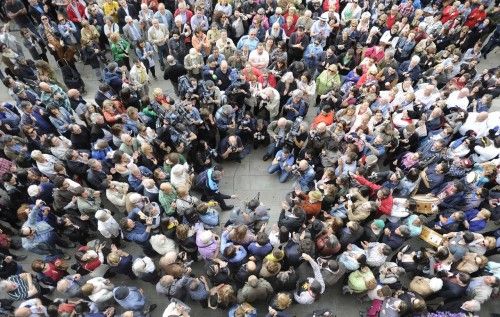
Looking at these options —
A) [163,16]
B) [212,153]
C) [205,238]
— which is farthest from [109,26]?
[205,238]

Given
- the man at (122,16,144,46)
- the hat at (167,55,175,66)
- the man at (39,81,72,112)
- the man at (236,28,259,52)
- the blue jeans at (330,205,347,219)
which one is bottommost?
the blue jeans at (330,205,347,219)

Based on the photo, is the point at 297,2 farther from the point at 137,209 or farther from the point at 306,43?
the point at 137,209

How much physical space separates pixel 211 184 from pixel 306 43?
526 cm

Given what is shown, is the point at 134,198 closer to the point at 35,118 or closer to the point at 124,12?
the point at 35,118

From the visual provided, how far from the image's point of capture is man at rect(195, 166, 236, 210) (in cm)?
805

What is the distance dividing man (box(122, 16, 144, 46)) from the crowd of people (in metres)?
0.05

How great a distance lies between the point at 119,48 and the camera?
34.1 ft

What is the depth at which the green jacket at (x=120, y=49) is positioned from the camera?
1034 centimetres

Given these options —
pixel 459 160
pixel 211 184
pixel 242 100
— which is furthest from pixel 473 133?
pixel 211 184

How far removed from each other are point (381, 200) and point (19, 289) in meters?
6.82

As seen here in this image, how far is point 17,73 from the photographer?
966 cm

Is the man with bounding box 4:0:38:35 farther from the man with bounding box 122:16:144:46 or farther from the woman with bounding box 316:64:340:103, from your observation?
the woman with bounding box 316:64:340:103

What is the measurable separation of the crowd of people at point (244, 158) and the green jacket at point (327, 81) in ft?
0.17

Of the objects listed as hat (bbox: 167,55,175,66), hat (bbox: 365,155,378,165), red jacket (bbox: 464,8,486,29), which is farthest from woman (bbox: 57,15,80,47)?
red jacket (bbox: 464,8,486,29)
